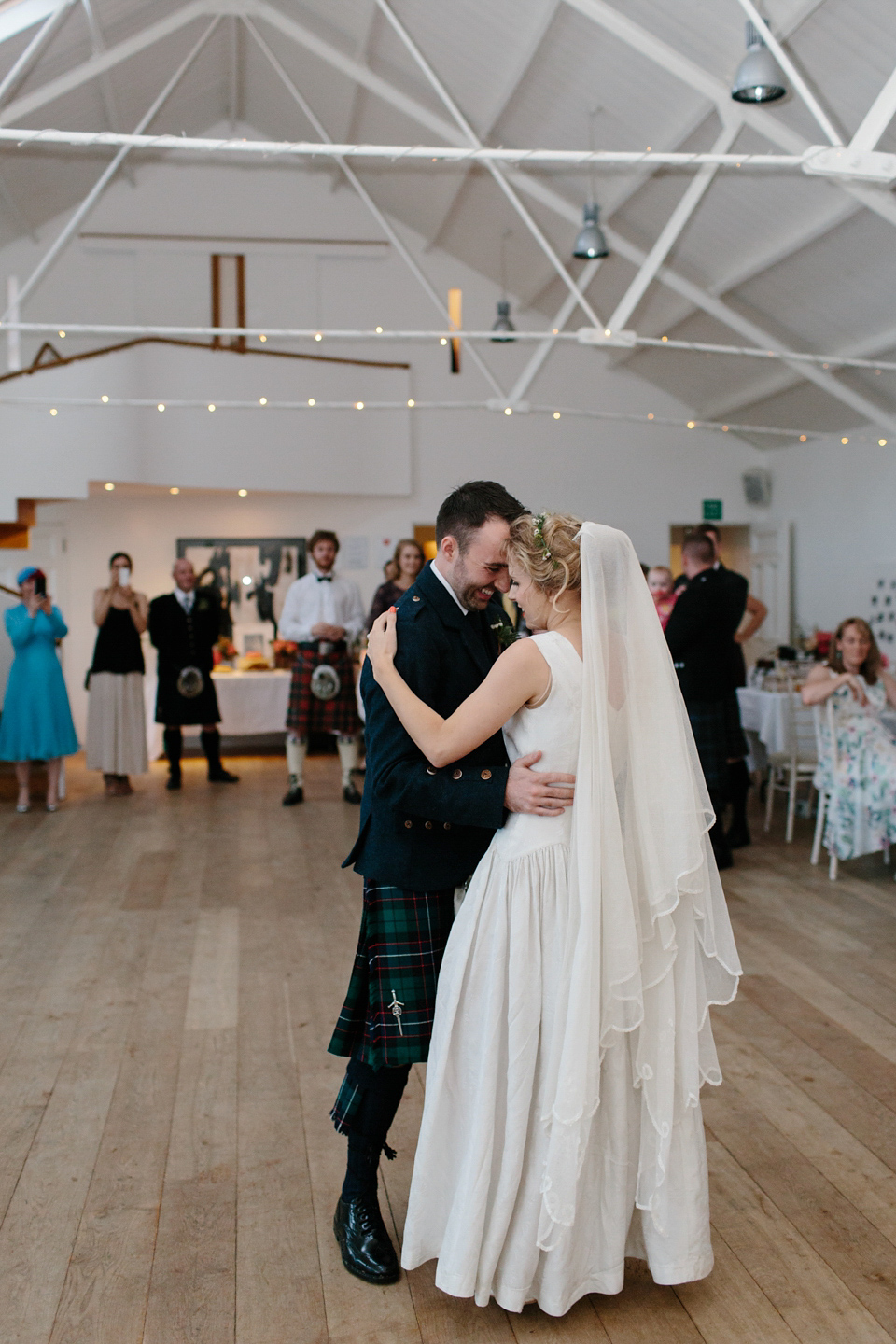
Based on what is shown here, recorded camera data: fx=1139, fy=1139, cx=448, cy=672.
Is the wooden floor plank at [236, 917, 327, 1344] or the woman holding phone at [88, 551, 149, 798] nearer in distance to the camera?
the wooden floor plank at [236, 917, 327, 1344]

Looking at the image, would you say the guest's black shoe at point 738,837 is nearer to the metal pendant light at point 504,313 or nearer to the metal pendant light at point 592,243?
the metal pendant light at point 592,243

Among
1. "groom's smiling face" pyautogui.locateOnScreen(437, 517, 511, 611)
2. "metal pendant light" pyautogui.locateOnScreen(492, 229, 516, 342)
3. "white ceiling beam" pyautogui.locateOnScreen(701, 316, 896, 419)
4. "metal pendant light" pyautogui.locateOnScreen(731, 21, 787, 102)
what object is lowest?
"groom's smiling face" pyautogui.locateOnScreen(437, 517, 511, 611)

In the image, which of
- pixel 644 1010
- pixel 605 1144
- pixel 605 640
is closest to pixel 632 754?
pixel 605 640

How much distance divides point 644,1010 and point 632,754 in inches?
18.4

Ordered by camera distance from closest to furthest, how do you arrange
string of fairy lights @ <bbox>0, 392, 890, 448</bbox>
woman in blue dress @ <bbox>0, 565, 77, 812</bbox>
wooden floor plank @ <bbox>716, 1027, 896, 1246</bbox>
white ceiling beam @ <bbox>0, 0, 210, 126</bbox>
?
wooden floor plank @ <bbox>716, 1027, 896, 1246</bbox> → woman in blue dress @ <bbox>0, 565, 77, 812</bbox> → white ceiling beam @ <bbox>0, 0, 210, 126</bbox> → string of fairy lights @ <bbox>0, 392, 890, 448</bbox>

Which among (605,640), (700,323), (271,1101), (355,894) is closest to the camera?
(605,640)

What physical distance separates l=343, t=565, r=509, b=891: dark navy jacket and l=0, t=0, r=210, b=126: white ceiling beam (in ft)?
26.8

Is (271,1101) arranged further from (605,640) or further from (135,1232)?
(605,640)

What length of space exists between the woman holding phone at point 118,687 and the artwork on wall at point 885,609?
21.1ft

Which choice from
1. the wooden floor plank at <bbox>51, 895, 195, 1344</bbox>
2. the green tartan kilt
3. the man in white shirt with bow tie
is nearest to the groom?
the green tartan kilt

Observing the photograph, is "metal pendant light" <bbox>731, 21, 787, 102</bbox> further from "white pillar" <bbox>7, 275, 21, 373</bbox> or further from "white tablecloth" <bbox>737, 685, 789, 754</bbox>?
"white pillar" <bbox>7, 275, 21, 373</bbox>

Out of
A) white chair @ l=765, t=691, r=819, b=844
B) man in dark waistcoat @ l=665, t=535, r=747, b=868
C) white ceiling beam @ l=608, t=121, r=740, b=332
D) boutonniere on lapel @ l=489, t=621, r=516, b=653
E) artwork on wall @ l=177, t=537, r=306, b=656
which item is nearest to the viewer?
boutonniere on lapel @ l=489, t=621, r=516, b=653

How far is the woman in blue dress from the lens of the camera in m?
7.46

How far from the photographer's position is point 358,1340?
6.77 ft
